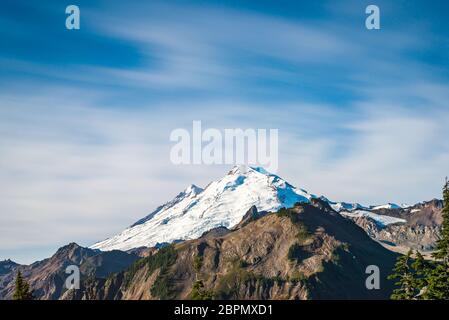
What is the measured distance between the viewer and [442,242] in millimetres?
77125

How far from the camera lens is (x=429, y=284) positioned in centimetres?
7662
